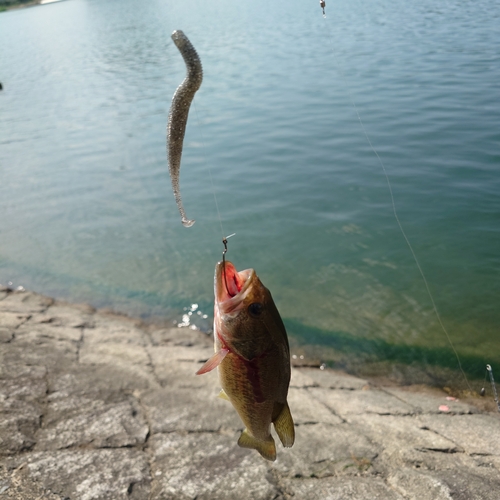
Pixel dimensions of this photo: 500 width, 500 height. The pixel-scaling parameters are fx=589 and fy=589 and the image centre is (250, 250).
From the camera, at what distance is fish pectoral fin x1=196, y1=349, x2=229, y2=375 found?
7.59 ft

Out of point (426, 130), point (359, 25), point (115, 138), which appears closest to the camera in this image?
point (426, 130)

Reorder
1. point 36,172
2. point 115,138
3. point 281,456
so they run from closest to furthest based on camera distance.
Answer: point 281,456
point 36,172
point 115,138

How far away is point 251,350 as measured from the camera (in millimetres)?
2496

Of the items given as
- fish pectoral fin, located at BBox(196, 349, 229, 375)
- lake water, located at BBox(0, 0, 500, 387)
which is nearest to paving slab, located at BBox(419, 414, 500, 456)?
lake water, located at BBox(0, 0, 500, 387)

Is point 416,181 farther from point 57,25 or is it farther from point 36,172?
point 57,25

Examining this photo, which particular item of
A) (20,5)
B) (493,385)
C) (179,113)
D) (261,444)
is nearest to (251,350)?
(261,444)

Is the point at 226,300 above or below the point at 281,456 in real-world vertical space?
above

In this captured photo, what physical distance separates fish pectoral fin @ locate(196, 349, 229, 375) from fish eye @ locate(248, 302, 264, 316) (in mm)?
211

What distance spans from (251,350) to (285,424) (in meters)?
0.48

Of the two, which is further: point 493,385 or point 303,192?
point 303,192

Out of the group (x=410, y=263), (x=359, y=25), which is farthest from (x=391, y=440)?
(x=359, y=25)

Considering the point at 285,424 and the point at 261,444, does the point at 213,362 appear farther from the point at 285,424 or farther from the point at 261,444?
the point at 261,444

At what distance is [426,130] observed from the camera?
14219mm

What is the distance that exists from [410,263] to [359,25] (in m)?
20.5
